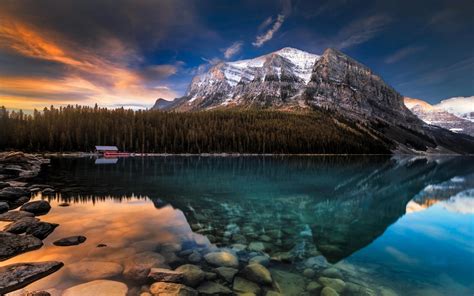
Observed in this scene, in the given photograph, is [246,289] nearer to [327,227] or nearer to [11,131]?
[327,227]

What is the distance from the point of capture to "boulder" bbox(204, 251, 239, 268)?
583 inches

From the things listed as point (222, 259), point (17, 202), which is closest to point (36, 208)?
point (17, 202)

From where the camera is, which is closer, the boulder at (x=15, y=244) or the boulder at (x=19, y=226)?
the boulder at (x=15, y=244)

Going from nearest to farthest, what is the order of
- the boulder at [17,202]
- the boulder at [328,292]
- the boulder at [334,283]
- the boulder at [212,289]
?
the boulder at [212,289] → the boulder at [328,292] → the boulder at [334,283] → the boulder at [17,202]

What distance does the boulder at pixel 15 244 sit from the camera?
15000 mm

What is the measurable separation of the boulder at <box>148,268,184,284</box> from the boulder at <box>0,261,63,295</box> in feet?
16.4

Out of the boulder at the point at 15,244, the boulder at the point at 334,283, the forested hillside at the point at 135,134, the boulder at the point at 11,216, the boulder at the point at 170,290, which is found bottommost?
Answer: the boulder at the point at 334,283

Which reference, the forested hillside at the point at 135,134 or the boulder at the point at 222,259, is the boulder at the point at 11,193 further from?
the forested hillside at the point at 135,134

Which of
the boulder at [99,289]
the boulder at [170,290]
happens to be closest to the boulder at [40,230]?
the boulder at [99,289]

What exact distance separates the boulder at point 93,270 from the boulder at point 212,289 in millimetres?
4330

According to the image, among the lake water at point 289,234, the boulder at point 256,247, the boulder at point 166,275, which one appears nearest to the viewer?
the boulder at point 166,275

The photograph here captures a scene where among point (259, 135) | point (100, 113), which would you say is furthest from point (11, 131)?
point (259, 135)

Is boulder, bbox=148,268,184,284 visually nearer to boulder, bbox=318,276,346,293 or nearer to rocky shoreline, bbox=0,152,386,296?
rocky shoreline, bbox=0,152,386,296

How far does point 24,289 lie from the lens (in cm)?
1153
